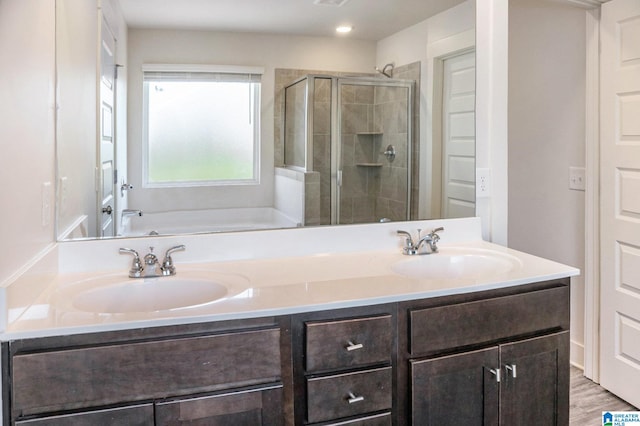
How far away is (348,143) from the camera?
6.56 ft

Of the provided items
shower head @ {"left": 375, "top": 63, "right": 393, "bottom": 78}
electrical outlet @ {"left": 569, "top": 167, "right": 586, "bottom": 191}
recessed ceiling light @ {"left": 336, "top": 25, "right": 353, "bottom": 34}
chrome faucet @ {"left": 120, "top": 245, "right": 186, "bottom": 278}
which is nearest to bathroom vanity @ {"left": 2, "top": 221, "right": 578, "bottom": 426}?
chrome faucet @ {"left": 120, "top": 245, "right": 186, "bottom": 278}

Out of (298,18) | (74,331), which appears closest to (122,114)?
(298,18)

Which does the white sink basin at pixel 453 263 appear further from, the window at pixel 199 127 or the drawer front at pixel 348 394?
the window at pixel 199 127

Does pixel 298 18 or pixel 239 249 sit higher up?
pixel 298 18

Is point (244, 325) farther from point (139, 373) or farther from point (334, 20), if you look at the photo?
point (334, 20)

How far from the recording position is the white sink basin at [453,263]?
1.90 metres

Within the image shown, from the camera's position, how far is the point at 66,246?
1.65m

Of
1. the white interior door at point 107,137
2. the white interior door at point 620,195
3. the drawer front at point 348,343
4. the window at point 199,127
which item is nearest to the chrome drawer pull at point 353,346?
the drawer front at point 348,343

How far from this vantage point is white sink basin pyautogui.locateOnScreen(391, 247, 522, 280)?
74.7 inches

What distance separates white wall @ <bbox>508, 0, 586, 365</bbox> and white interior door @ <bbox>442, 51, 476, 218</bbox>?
1.04 m

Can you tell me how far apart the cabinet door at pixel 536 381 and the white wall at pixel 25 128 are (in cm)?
139

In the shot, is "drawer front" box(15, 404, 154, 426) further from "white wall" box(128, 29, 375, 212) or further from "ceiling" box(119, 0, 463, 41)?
"ceiling" box(119, 0, 463, 41)

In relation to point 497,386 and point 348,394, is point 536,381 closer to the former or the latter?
point 497,386

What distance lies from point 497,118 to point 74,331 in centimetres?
183
